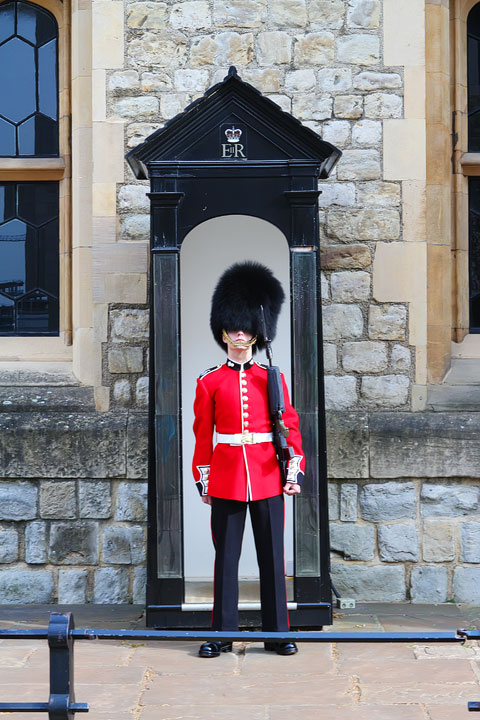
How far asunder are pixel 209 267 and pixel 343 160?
3.05 ft

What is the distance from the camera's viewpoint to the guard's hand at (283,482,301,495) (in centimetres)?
416

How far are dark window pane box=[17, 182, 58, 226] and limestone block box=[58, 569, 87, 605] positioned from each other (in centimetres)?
192

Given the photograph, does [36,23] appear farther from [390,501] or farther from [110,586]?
[390,501]

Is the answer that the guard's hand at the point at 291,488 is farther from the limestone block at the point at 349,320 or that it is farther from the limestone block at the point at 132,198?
the limestone block at the point at 132,198

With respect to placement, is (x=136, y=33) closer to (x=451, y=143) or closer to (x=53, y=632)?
(x=451, y=143)

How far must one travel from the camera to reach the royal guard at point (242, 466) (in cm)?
416

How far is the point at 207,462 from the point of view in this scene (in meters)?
4.20

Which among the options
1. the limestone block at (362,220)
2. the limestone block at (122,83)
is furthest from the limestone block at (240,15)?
the limestone block at (362,220)

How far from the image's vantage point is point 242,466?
13.6ft

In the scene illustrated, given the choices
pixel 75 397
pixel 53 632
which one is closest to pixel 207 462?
pixel 75 397

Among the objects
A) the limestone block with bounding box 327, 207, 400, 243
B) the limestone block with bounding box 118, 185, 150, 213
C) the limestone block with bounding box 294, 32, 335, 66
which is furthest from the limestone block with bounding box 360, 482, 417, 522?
the limestone block with bounding box 294, 32, 335, 66

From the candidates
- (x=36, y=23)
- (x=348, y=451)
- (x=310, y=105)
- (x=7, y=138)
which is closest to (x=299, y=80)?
(x=310, y=105)

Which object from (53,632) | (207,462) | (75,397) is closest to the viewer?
(53,632)

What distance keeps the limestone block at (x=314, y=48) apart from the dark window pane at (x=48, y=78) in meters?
1.38
